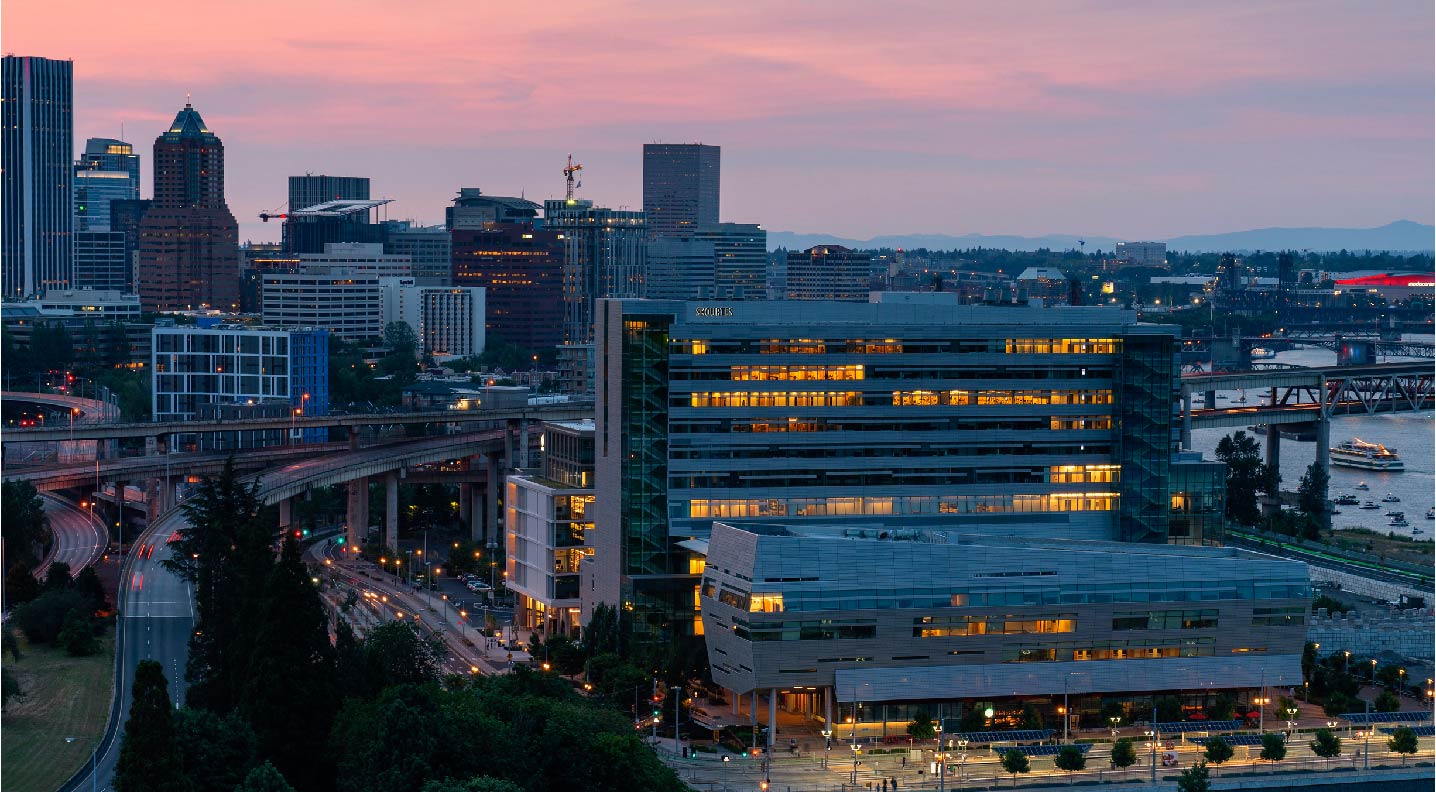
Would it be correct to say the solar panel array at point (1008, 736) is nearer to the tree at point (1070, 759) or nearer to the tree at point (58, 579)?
the tree at point (1070, 759)

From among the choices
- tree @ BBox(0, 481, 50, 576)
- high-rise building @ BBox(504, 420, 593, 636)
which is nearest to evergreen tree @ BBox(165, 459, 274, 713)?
high-rise building @ BBox(504, 420, 593, 636)

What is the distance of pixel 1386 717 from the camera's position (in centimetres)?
5406

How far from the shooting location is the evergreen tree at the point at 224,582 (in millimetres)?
48625

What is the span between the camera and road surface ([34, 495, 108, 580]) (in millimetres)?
82625

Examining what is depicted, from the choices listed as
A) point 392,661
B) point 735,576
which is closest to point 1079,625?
point 735,576

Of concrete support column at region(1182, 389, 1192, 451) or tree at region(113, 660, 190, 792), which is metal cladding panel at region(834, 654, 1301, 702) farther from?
concrete support column at region(1182, 389, 1192, 451)

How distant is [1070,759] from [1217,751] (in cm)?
351

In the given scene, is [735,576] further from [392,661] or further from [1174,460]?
[1174,460]

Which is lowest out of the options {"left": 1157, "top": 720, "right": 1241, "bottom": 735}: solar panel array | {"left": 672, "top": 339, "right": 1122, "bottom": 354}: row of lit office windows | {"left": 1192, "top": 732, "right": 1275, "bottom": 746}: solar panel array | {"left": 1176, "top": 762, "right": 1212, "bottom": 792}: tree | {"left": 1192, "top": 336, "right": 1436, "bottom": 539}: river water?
{"left": 1192, "top": 336, "right": 1436, "bottom": 539}: river water

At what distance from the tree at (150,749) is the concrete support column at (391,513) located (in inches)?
1900

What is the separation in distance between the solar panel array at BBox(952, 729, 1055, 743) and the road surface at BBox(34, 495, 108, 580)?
38.2m

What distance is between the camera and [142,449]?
400 feet

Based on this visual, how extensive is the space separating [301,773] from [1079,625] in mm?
20532

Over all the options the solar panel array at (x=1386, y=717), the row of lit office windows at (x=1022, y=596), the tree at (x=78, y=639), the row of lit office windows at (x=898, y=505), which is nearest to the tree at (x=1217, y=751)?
the solar panel array at (x=1386, y=717)
